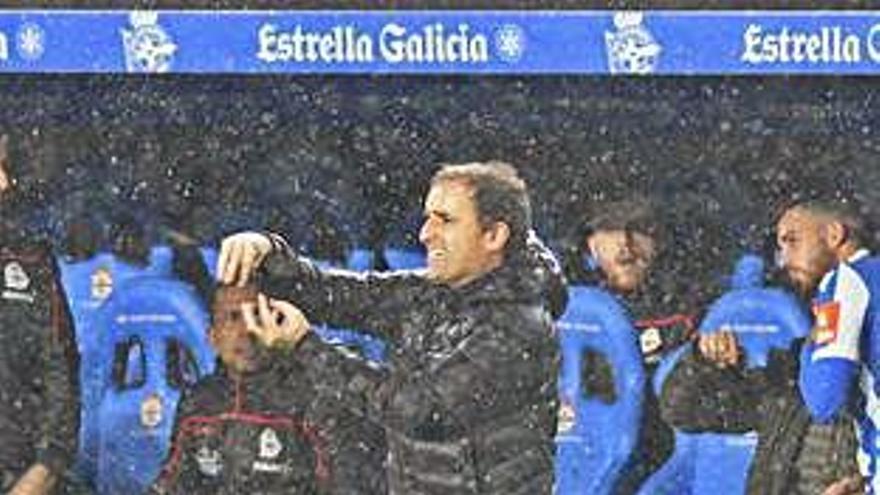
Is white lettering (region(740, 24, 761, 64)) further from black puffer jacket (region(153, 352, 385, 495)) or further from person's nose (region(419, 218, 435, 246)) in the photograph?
black puffer jacket (region(153, 352, 385, 495))

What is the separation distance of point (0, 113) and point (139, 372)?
933 mm

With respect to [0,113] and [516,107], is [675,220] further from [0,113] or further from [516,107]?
[0,113]

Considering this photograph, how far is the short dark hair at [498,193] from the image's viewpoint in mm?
12086

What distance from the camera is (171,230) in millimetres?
12172

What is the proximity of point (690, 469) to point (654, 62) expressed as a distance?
1.30 m

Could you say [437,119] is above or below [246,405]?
above

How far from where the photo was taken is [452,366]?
11961 mm

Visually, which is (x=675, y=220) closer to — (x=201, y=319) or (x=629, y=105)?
(x=629, y=105)

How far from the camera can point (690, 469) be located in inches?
479

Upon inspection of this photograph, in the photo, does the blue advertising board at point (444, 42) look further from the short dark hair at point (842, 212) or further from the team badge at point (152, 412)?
the team badge at point (152, 412)

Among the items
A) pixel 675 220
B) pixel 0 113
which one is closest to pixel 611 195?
pixel 675 220

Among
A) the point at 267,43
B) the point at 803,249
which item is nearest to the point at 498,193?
the point at 267,43

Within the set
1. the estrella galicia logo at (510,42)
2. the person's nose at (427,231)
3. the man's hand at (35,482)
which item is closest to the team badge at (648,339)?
the person's nose at (427,231)

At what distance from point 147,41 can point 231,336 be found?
97 centimetres
